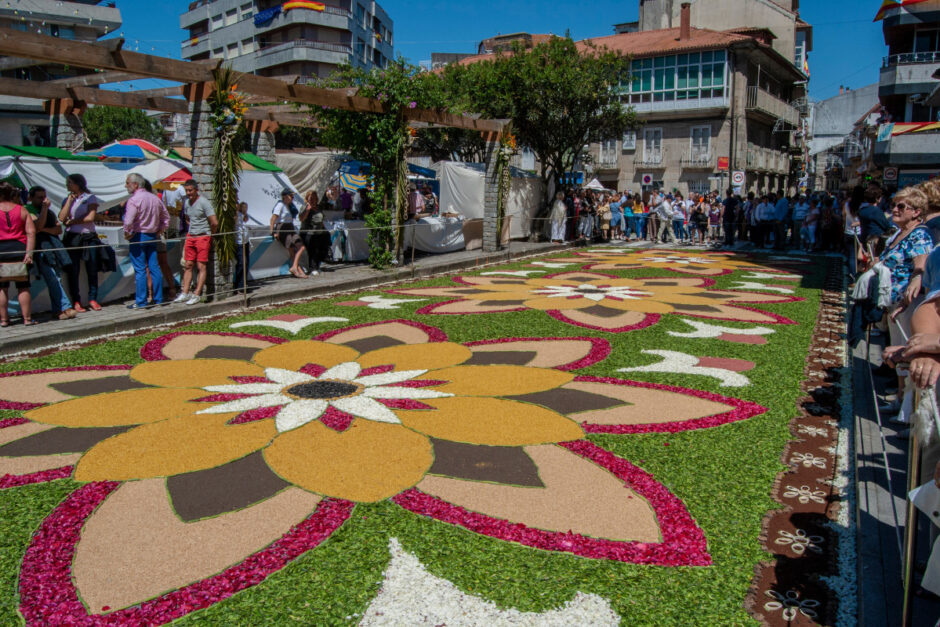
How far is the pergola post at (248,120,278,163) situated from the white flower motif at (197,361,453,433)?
509 inches

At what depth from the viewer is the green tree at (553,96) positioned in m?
20.9

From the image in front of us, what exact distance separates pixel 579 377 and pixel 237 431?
306 centimetres

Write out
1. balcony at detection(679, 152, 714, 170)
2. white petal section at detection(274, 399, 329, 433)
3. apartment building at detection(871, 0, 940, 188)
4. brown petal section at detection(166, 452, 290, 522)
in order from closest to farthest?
brown petal section at detection(166, 452, 290, 522), white petal section at detection(274, 399, 329, 433), apartment building at detection(871, 0, 940, 188), balcony at detection(679, 152, 714, 170)

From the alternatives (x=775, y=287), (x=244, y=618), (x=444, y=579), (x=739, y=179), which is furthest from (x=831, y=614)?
(x=739, y=179)

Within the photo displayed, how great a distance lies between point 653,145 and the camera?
139 feet

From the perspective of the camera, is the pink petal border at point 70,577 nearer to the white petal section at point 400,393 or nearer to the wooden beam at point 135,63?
the white petal section at point 400,393

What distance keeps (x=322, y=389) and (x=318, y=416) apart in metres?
0.72

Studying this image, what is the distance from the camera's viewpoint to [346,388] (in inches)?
227

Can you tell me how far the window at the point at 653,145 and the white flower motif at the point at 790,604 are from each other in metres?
41.8

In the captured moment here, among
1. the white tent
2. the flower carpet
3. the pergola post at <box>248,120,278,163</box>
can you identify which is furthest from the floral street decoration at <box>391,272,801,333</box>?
the white tent

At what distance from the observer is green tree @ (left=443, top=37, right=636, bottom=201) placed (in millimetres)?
20906

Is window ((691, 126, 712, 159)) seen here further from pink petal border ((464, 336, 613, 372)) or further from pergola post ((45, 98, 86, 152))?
pink petal border ((464, 336, 613, 372))

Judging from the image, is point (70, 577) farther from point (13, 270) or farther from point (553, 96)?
point (553, 96)

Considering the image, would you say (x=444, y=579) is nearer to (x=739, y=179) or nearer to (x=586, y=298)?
(x=586, y=298)
